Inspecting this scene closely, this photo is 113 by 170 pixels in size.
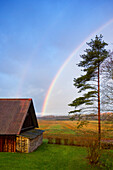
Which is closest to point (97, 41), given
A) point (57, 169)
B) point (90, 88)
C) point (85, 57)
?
point (85, 57)

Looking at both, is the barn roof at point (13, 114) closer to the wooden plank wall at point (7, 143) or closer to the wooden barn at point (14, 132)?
the wooden barn at point (14, 132)

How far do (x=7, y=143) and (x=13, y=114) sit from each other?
3492mm

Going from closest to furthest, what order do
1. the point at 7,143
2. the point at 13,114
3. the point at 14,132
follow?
the point at 14,132 < the point at 7,143 < the point at 13,114

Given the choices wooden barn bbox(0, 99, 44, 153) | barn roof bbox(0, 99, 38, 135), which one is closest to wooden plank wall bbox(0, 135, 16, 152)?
wooden barn bbox(0, 99, 44, 153)

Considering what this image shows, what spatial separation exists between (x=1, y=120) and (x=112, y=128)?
42.4 feet

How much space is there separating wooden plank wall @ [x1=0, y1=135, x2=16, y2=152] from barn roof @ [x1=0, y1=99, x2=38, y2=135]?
1.07m

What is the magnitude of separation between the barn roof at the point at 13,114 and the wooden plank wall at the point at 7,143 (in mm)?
1067

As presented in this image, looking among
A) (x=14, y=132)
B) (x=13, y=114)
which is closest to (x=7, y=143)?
(x=14, y=132)

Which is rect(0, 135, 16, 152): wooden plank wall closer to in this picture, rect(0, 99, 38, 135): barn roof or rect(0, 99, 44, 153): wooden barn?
rect(0, 99, 44, 153): wooden barn

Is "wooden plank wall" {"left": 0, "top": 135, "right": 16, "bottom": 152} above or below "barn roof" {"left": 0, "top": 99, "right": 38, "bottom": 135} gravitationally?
below

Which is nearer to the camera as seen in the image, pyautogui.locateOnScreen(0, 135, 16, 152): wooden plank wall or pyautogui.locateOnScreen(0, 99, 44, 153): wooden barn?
pyautogui.locateOnScreen(0, 99, 44, 153): wooden barn

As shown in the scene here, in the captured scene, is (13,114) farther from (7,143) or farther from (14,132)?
(7,143)

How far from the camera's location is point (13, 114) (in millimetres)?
17375

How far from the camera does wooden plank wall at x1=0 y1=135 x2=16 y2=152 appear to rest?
1534cm
